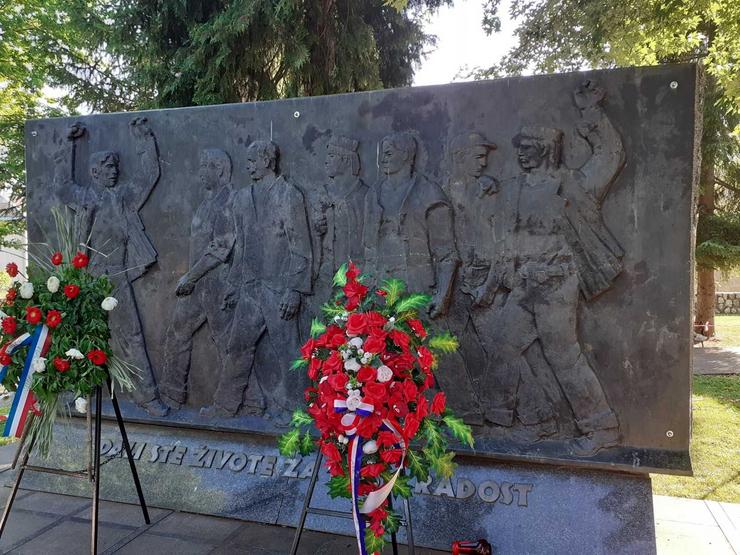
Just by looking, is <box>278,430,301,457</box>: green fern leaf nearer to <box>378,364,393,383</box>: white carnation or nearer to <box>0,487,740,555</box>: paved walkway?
<box>378,364,393,383</box>: white carnation

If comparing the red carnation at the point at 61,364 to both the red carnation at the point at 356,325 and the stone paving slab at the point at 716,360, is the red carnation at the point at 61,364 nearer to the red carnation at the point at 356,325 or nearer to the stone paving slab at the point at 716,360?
the red carnation at the point at 356,325

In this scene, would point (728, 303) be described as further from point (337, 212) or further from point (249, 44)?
point (337, 212)

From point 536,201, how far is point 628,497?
1.95 metres

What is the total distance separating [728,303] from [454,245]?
25.3m

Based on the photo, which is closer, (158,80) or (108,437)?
(108,437)

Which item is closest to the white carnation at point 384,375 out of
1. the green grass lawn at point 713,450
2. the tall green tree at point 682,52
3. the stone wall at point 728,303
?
the green grass lawn at point 713,450

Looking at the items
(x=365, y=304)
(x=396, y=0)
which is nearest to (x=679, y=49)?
(x=396, y=0)

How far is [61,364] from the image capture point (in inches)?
137

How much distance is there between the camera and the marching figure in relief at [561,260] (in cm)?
359

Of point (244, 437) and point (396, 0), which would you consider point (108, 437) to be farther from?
point (396, 0)

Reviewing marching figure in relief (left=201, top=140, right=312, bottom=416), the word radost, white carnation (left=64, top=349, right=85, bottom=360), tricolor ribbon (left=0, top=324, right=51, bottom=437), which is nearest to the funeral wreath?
the word radost

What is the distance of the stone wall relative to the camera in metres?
24.3

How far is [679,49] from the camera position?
793 cm

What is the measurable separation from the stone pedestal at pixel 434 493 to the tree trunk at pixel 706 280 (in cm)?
1028
